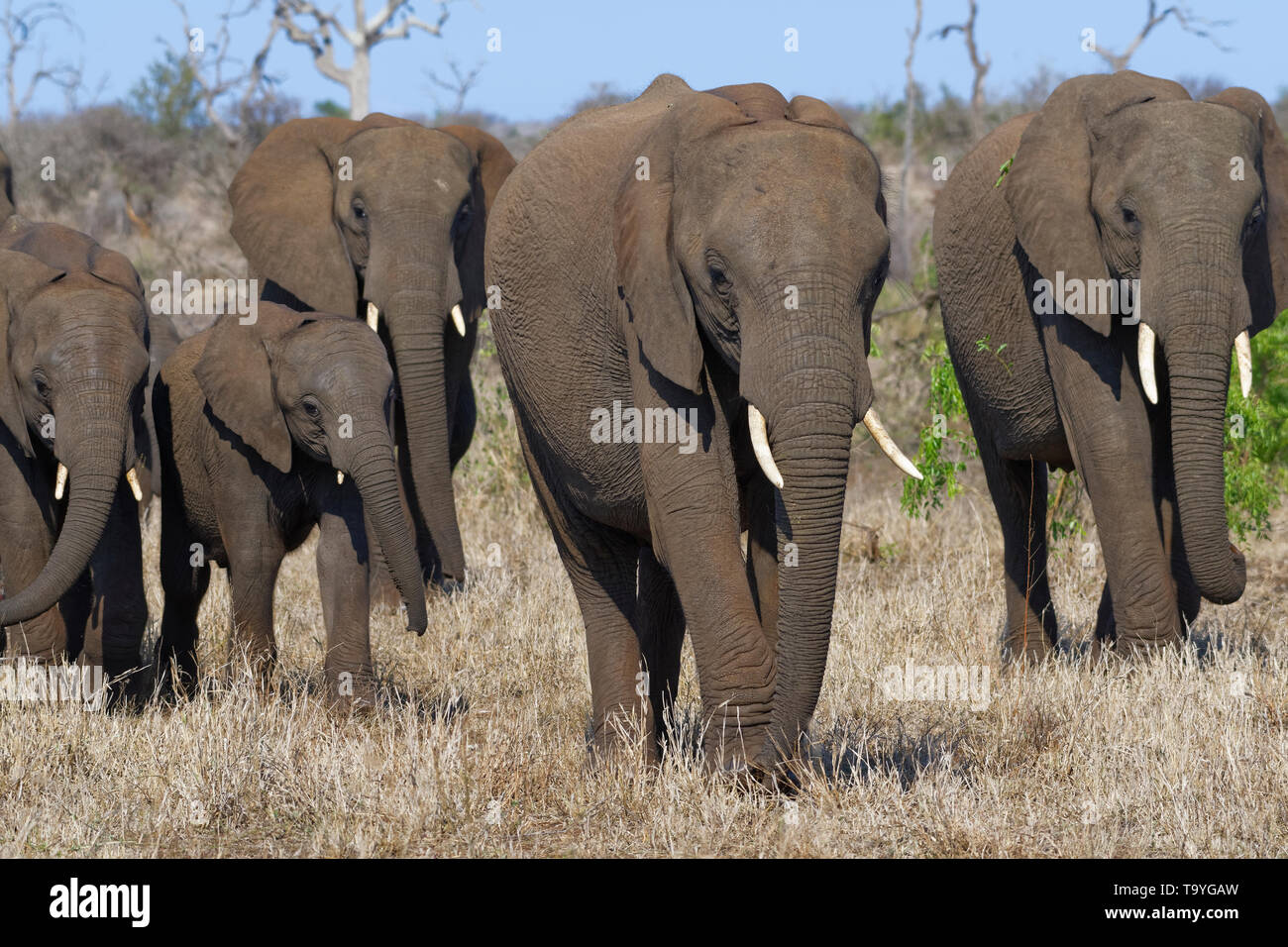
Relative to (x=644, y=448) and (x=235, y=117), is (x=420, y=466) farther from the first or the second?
(x=235, y=117)

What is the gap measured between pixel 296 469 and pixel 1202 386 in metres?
3.72

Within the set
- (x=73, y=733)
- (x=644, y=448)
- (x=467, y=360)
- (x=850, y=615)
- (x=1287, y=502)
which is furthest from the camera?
(x=1287, y=502)

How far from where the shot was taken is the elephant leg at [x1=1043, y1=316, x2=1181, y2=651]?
7219mm

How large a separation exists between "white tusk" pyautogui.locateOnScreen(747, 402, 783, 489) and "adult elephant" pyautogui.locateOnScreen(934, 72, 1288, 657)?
8.62 ft

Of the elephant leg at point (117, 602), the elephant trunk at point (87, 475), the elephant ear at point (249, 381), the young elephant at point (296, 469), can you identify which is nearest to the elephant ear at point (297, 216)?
the young elephant at point (296, 469)

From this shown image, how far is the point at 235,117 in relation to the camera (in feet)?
104

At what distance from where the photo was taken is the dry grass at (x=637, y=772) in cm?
516

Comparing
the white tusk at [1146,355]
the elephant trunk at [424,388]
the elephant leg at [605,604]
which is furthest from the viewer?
the elephant trunk at [424,388]

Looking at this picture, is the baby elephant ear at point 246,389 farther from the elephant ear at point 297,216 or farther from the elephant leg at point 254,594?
the elephant ear at point 297,216

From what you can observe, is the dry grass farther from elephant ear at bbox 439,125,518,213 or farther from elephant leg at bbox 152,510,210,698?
elephant ear at bbox 439,125,518,213

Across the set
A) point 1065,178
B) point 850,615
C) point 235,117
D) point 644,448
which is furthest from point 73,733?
point 235,117

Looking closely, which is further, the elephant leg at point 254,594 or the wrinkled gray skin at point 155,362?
the wrinkled gray skin at point 155,362

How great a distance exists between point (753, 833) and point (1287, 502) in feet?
27.1

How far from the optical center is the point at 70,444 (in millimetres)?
6641
